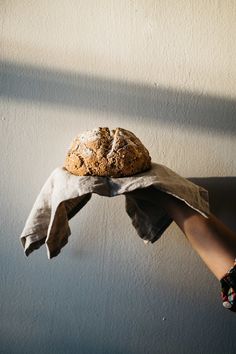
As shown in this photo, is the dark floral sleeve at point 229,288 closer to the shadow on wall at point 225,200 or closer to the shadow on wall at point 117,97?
the shadow on wall at point 225,200

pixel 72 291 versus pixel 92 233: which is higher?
pixel 92 233

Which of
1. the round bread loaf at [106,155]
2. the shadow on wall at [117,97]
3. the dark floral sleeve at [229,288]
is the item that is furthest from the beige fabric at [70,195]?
the shadow on wall at [117,97]

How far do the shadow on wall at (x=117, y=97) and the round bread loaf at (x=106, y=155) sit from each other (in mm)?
251

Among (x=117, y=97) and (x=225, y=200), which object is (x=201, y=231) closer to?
(x=225, y=200)

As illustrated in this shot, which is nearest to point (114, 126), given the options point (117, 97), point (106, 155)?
point (117, 97)

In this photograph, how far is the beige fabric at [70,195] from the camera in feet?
2.23

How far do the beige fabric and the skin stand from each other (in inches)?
1.5

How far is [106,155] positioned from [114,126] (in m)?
0.29

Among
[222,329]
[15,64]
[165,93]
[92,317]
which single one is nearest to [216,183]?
[165,93]

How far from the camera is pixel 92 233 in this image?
3.28ft

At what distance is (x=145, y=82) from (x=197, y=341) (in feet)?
2.51

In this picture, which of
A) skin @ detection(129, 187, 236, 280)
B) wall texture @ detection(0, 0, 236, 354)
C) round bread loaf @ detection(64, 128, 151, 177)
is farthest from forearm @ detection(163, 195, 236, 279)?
wall texture @ detection(0, 0, 236, 354)

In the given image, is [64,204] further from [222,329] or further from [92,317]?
[222,329]

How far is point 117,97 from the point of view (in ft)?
3.18
